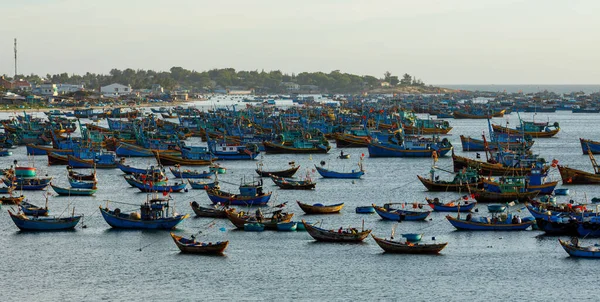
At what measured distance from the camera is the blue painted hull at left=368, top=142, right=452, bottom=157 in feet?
345

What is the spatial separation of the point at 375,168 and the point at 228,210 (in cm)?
3799

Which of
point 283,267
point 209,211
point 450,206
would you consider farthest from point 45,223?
point 450,206

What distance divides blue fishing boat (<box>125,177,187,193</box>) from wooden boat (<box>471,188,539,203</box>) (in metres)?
20.3

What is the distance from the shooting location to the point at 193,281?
148ft

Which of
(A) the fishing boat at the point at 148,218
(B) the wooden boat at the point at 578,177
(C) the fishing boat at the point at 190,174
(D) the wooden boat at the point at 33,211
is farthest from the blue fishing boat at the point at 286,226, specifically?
(B) the wooden boat at the point at 578,177

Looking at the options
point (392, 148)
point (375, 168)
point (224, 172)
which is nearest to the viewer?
point (224, 172)

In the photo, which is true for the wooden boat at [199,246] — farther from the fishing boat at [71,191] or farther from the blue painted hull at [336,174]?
the blue painted hull at [336,174]

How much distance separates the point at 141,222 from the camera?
56719 millimetres

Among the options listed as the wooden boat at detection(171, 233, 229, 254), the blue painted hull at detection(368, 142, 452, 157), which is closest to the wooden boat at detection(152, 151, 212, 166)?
the blue painted hull at detection(368, 142, 452, 157)

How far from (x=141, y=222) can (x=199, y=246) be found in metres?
7.47

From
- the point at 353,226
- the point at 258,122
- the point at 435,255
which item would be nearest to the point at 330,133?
the point at 258,122

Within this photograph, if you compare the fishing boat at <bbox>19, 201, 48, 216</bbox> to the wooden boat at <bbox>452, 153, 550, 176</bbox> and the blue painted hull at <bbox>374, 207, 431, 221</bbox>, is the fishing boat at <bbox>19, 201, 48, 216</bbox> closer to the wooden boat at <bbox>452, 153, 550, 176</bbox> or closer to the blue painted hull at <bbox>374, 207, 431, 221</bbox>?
the blue painted hull at <bbox>374, 207, 431, 221</bbox>

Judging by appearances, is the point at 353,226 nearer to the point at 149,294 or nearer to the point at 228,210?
the point at 228,210

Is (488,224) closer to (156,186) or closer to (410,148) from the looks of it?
(156,186)
